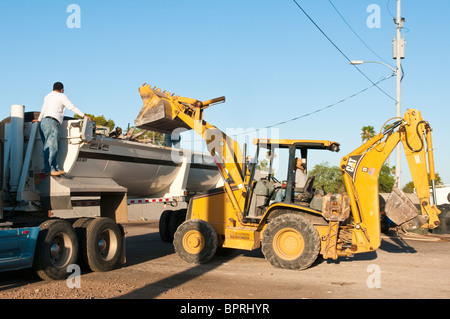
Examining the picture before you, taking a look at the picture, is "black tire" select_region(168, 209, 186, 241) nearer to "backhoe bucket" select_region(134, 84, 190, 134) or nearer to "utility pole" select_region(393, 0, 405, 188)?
"backhoe bucket" select_region(134, 84, 190, 134)

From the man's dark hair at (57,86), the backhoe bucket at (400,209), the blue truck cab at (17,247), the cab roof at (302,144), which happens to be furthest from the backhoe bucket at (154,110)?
the backhoe bucket at (400,209)

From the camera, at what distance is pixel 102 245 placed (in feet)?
31.0

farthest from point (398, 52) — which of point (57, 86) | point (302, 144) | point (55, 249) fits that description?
point (55, 249)

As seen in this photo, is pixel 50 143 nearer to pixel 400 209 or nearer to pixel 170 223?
pixel 170 223

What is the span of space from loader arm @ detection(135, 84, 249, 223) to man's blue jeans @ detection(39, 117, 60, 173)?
2368mm

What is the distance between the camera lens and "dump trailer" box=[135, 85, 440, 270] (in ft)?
30.8

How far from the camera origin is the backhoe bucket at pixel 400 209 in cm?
954

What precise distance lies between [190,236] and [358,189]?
148 inches

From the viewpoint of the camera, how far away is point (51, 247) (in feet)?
27.2

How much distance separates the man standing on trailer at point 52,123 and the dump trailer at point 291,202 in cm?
213

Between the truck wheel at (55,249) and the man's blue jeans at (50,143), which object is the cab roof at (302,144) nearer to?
the man's blue jeans at (50,143)

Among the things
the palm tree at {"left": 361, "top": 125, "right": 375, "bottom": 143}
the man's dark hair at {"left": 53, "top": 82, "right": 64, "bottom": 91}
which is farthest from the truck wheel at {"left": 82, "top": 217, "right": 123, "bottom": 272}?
the palm tree at {"left": 361, "top": 125, "right": 375, "bottom": 143}

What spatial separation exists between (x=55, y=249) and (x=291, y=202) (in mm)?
4733
